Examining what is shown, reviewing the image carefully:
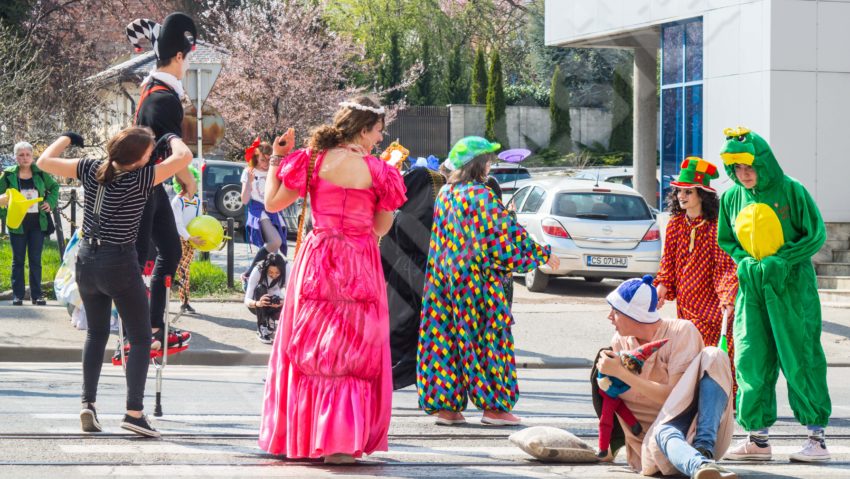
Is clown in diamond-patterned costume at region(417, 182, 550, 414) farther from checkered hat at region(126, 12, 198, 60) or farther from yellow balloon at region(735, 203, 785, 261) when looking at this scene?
checkered hat at region(126, 12, 198, 60)

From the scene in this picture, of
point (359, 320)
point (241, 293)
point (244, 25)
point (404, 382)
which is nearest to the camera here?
point (359, 320)

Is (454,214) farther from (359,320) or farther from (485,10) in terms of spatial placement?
(485,10)

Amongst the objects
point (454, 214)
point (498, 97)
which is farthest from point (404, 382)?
point (498, 97)

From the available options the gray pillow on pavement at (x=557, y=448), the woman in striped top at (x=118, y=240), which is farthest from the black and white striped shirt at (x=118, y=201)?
the gray pillow on pavement at (x=557, y=448)

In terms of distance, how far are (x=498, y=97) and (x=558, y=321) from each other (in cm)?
3522

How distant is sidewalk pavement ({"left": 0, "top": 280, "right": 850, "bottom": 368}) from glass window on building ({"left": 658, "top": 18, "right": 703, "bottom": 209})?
5907mm

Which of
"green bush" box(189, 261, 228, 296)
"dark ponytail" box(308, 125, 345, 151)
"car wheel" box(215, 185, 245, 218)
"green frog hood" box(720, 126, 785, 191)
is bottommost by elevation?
"green bush" box(189, 261, 228, 296)

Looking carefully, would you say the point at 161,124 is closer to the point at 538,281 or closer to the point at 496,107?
the point at 538,281

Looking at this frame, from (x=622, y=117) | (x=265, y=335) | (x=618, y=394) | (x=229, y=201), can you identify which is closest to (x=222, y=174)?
(x=229, y=201)

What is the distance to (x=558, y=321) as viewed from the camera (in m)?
13.9

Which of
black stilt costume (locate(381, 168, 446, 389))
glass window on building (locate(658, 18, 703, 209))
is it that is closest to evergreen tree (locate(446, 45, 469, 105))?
glass window on building (locate(658, 18, 703, 209))

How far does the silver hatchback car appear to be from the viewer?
17203mm

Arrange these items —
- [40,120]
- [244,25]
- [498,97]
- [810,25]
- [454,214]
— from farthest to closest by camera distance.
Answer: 1. [498,97]
2. [244,25]
3. [40,120]
4. [810,25]
5. [454,214]

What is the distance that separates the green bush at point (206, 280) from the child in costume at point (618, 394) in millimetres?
9306
